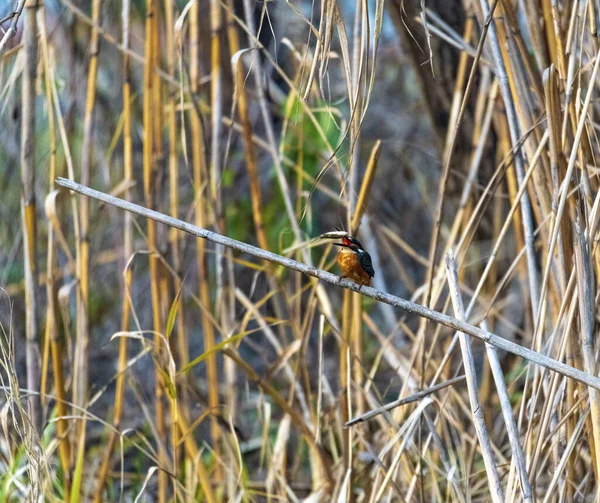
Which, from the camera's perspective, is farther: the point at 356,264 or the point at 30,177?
the point at 30,177

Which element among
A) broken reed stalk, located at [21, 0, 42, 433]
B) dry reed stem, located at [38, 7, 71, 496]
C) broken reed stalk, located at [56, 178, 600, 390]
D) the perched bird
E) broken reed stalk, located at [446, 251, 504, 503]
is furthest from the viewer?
dry reed stem, located at [38, 7, 71, 496]

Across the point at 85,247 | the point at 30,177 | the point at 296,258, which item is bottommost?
the point at 296,258

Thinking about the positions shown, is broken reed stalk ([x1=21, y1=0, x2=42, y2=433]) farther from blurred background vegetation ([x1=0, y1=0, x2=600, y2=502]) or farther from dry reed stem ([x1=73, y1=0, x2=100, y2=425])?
dry reed stem ([x1=73, y1=0, x2=100, y2=425])

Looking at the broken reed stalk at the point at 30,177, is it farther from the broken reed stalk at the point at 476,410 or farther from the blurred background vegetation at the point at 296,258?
the broken reed stalk at the point at 476,410

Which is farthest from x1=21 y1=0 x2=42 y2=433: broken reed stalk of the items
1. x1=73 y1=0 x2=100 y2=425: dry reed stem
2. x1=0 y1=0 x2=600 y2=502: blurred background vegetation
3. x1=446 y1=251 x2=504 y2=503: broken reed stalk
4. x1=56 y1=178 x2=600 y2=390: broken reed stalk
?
x1=446 y1=251 x2=504 y2=503: broken reed stalk

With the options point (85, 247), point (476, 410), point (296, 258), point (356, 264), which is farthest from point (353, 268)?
point (296, 258)

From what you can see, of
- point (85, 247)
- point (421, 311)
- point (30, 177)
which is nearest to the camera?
point (421, 311)

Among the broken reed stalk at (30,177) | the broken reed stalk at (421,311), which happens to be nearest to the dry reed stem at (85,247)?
the broken reed stalk at (30,177)

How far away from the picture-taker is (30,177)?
1.38 meters

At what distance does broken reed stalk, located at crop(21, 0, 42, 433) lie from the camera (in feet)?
4.43

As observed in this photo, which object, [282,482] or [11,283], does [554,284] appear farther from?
[11,283]

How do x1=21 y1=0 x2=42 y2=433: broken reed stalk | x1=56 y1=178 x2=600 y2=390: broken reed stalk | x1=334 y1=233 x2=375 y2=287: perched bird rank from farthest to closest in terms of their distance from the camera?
x1=21 y1=0 x2=42 y2=433: broken reed stalk → x1=334 y1=233 x2=375 y2=287: perched bird → x1=56 y1=178 x2=600 y2=390: broken reed stalk

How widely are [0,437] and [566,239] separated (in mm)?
1652

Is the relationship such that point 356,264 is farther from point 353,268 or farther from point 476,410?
point 476,410
